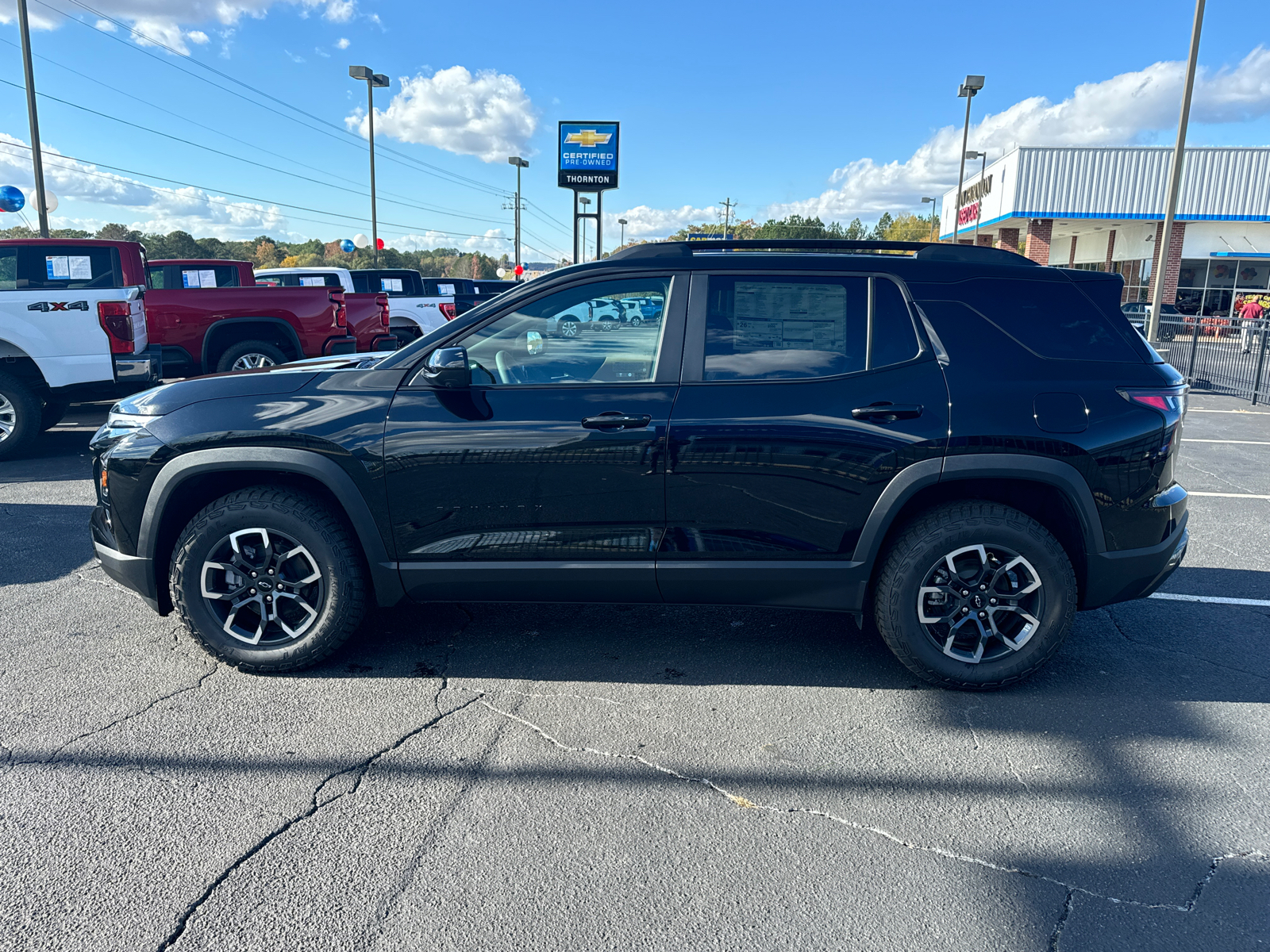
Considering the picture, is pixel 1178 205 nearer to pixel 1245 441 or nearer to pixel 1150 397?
pixel 1245 441

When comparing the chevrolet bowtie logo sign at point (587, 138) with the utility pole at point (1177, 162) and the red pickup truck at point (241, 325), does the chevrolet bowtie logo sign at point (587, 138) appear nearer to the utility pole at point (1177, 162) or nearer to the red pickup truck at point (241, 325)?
the utility pole at point (1177, 162)

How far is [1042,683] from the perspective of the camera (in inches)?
150

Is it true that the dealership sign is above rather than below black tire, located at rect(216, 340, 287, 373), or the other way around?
above

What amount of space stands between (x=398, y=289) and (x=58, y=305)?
1107 cm

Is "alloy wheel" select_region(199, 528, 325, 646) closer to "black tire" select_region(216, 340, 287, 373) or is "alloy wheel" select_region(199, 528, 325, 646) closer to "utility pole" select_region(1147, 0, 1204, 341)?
"black tire" select_region(216, 340, 287, 373)

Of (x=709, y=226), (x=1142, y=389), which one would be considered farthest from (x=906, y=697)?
(x=709, y=226)

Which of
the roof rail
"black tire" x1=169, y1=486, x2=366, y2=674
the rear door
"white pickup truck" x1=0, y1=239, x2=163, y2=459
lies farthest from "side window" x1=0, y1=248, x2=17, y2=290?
the rear door

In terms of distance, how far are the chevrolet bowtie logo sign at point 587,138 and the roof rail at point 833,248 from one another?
3151cm

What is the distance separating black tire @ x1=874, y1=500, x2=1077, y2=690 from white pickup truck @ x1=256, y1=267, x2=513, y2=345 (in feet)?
46.7

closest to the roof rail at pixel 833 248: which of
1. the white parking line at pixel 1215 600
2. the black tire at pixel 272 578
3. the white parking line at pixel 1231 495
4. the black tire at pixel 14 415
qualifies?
the black tire at pixel 272 578

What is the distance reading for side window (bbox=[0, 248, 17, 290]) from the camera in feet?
28.0

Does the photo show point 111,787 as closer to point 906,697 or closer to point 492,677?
point 492,677

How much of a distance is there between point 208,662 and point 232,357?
310 inches

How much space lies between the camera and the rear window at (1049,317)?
11.8ft
